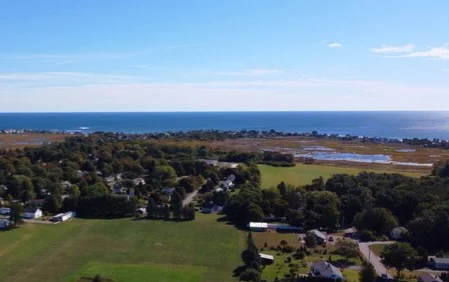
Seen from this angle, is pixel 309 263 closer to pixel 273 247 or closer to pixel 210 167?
pixel 273 247

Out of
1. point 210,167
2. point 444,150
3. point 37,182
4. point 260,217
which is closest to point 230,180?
point 210,167

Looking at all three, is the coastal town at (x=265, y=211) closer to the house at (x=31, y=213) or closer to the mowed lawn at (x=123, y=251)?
the house at (x=31, y=213)

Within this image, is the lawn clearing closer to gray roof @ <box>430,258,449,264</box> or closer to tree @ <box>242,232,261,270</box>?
gray roof @ <box>430,258,449,264</box>

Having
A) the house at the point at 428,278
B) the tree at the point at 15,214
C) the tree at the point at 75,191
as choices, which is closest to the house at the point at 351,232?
the house at the point at 428,278

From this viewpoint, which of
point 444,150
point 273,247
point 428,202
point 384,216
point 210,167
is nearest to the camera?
point 273,247

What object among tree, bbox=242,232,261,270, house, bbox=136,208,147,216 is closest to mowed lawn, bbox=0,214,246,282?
tree, bbox=242,232,261,270

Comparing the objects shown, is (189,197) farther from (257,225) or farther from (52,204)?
(52,204)
